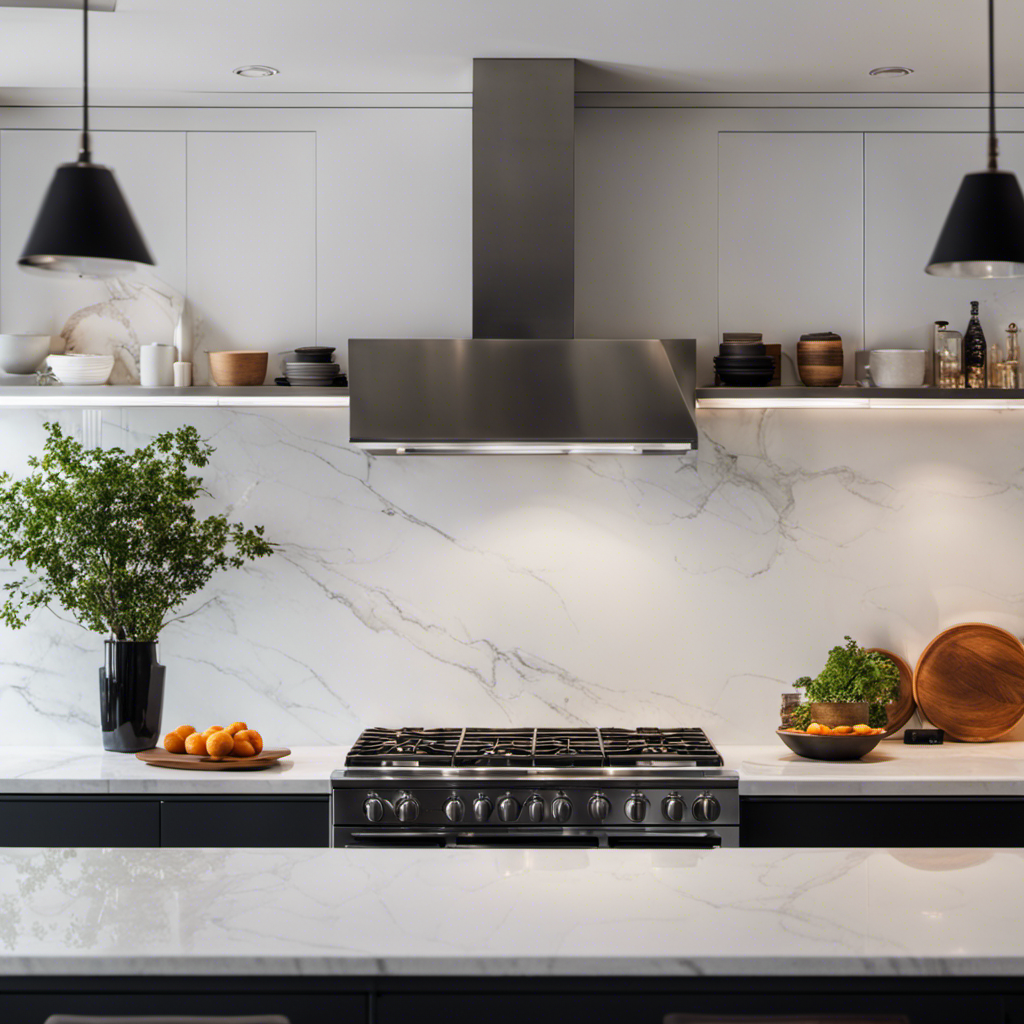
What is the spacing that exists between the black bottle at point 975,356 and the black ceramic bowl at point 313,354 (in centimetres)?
217

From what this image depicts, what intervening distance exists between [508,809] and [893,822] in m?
1.13

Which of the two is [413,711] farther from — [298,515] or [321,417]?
[321,417]

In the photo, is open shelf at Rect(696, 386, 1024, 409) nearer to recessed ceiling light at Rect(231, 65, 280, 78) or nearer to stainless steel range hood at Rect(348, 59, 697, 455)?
stainless steel range hood at Rect(348, 59, 697, 455)

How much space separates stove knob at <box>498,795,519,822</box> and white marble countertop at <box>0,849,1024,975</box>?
801mm

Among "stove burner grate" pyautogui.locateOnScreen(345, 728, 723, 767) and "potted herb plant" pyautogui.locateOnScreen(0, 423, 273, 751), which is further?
"potted herb plant" pyautogui.locateOnScreen(0, 423, 273, 751)

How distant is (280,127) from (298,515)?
4.47ft

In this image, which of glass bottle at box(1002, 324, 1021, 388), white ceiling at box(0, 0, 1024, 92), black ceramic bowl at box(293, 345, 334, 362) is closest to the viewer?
white ceiling at box(0, 0, 1024, 92)

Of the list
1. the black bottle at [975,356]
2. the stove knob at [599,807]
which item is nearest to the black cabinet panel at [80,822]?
the stove knob at [599,807]

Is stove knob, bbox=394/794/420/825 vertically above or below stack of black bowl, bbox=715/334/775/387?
below

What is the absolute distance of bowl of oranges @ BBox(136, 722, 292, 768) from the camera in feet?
11.1

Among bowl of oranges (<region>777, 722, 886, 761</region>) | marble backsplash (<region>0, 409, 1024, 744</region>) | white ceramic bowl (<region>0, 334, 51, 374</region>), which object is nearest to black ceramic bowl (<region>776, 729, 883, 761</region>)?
bowl of oranges (<region>777, 722, 886, 761</region>)

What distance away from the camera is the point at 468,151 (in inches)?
153

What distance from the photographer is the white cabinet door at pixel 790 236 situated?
387 centimetres

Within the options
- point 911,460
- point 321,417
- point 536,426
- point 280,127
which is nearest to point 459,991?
point 536,426
